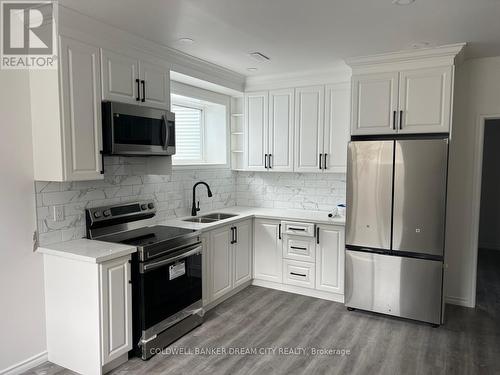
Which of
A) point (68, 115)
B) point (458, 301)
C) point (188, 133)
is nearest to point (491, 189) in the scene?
point (458, 301)

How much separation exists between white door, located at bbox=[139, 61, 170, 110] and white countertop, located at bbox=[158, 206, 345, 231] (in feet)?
3.81

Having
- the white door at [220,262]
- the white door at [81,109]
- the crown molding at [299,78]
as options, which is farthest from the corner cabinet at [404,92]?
the white door at [81,109]

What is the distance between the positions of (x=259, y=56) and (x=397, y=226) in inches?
83.4

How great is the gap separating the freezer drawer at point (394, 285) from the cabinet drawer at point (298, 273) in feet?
1.55

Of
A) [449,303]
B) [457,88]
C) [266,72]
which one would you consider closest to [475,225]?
[449,303]

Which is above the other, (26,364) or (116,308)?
(116,308)

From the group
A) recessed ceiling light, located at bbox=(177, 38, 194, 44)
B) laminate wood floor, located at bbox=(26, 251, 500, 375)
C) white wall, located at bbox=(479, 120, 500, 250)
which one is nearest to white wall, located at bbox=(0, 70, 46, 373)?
laminate wood floor, located at bbox=(26, 251, 500, 375)

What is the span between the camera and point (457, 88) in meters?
3.77

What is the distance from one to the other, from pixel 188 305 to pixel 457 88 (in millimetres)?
3453

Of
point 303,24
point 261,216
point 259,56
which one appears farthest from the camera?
point 261,216

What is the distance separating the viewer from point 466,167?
Result: 12.5 feet

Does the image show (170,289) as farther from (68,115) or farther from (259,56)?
(259,56)

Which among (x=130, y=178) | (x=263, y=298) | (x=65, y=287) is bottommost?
(x=263, y=298)

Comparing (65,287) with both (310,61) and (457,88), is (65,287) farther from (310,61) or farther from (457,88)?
(457,88)
